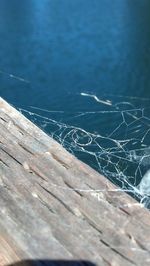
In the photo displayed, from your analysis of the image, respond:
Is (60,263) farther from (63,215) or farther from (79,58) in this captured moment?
(79,58)

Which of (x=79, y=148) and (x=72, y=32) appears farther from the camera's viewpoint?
(x=72, y=32)

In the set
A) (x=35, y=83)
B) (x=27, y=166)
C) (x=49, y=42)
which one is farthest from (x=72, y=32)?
(x=27, y=166)

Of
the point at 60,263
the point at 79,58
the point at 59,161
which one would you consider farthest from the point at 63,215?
the point at 79,58

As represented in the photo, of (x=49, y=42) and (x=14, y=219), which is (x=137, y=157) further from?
(x=49, y=42)

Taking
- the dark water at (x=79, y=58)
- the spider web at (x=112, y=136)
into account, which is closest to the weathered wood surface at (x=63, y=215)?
the spider web at (x=112, y=136)

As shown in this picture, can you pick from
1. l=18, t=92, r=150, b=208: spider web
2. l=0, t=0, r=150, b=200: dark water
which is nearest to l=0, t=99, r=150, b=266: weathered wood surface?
l=18, t=92, r=150, b=208: spider web

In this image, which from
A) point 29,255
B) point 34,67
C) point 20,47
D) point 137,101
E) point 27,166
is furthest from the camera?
point 20,47

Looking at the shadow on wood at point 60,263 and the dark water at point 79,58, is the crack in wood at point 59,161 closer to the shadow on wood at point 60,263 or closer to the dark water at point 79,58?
the shadow on wood at point 60,263
